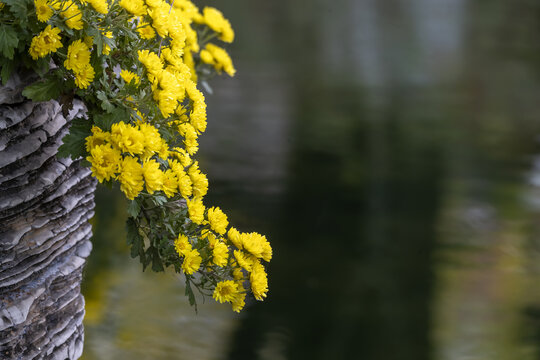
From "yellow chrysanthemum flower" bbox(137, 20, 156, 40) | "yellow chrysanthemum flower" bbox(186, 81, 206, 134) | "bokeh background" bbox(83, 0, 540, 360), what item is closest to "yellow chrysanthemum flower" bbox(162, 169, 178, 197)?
"yellow chrysanthemum flower" bbox(186, 81, 206, 134)

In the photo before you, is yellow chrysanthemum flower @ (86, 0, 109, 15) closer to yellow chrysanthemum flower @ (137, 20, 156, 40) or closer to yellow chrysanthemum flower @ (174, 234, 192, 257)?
yellow chrysanthemum flower @ (137, 20, 156, 40)

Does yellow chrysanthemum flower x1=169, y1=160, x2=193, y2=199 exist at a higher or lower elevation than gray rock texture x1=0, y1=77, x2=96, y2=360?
higher

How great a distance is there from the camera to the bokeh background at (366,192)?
2.65 m

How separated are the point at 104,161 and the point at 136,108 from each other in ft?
0.38

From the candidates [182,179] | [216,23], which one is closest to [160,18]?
[182,179]

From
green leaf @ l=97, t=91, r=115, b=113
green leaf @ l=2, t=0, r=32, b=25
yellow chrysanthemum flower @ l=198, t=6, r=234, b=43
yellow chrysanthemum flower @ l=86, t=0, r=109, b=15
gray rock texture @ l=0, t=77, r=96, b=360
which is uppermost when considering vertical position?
yellow chrysanthemum flower @ l=198, t=6, r=234, b=43

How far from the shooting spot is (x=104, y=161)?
865 mm

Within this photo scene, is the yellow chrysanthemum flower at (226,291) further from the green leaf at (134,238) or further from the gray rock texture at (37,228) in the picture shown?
the gray rock texture at (37,228)

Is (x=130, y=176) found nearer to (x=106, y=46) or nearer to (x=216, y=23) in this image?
(x=106, y=46)

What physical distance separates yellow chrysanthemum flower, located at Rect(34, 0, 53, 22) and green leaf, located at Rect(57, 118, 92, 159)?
0.48 feet

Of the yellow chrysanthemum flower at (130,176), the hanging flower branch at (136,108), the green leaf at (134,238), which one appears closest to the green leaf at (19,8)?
the hanging flower branch at (136,108)

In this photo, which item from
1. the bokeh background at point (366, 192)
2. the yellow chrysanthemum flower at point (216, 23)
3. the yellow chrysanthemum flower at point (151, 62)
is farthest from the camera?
the bokeh background at point (366, 192)

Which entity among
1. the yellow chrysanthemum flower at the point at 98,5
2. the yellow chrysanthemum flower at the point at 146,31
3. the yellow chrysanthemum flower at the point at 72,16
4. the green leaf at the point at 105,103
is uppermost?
the yellow chrysanthemum flower at the point at 146,31

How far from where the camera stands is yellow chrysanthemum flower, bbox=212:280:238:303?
3.27 ft
